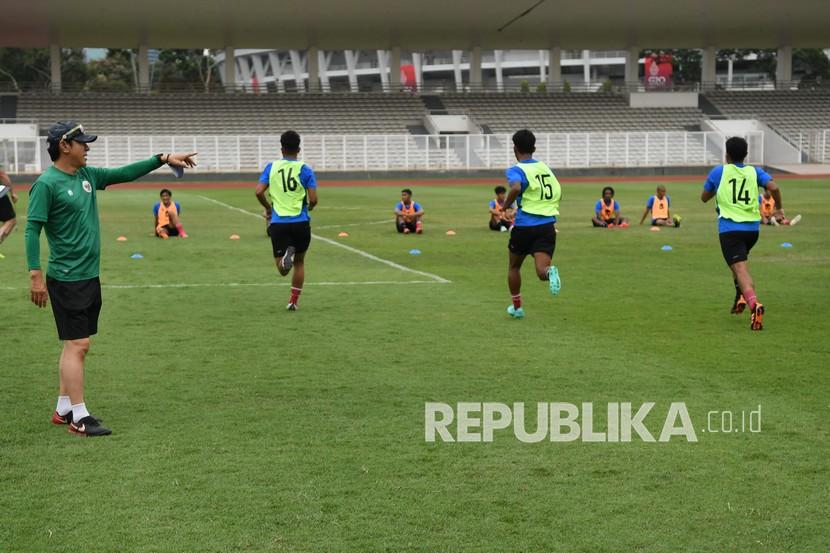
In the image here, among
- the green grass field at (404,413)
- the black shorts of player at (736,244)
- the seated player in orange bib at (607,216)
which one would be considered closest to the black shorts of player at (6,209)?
the green grass field at (404,413)

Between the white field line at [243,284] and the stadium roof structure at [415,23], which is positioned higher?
the stadium roof structure at [415,23]

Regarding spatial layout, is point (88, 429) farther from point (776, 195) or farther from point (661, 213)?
point (661, 213)

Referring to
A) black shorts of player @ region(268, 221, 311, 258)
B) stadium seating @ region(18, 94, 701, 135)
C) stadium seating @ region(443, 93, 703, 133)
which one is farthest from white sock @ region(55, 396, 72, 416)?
stadium seating @ region(443, 93, 703, 133)

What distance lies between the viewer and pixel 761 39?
6350 cm

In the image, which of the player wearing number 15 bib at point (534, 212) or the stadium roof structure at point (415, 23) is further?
the stadium roof structure at point (415, 23)

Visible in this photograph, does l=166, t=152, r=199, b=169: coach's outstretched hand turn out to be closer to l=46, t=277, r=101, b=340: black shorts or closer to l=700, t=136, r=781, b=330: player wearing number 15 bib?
l=46, t=277, r=101, b=340: black shorts

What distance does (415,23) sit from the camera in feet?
184

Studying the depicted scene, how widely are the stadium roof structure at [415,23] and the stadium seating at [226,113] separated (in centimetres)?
318

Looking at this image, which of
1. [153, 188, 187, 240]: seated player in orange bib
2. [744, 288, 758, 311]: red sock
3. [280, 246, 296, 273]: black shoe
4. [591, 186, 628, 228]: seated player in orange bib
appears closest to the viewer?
[744, 288, 758, 311]: red sock

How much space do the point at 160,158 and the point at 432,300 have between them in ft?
19.9

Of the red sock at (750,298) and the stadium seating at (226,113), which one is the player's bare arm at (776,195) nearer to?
the red sock at (750,298)

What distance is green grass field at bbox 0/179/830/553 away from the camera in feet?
17.3

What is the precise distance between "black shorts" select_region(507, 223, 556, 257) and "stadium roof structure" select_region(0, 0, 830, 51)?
133ft

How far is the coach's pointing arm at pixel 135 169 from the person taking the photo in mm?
7215
